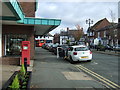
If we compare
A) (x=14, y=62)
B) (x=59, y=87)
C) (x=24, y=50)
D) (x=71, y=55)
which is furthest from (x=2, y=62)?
(x=59, y=87)

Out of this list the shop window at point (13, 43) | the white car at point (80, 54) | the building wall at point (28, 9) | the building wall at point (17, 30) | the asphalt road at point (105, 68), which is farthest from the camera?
the building wall at point (28, 9)

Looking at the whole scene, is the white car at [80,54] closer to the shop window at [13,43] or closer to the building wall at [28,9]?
the shop window at [13,43]

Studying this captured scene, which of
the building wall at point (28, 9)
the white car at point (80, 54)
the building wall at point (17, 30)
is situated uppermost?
the building wall at point (28, 9)

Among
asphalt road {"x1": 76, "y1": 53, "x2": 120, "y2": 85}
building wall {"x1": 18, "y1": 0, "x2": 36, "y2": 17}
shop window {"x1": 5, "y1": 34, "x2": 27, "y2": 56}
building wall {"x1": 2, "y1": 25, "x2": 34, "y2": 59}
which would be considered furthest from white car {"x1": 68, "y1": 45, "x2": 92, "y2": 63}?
building wall {"x1": 18, "y1": 0, "x2": 36, "y2": 17}

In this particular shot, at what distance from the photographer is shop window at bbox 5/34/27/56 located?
598 inches

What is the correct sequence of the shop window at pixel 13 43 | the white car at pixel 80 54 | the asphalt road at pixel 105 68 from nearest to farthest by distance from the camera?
the asphalt road at pixel 105 68
the white car at pixel 80 54
the shop window at pixel 13 43

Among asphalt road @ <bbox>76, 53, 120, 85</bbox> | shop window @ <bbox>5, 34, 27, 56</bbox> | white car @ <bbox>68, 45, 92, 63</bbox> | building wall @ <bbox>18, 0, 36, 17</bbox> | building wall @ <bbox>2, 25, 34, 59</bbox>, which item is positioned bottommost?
asphalt road @ <bbox>76, 53, 120, 85</bbox>

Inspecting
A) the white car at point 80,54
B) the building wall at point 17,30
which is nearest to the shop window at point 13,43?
the building wall at point 17,30

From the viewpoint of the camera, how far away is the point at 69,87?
641cm

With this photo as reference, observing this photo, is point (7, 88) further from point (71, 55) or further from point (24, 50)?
point (71, 55)

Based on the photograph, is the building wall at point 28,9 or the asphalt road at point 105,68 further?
the building wall at point 28,9

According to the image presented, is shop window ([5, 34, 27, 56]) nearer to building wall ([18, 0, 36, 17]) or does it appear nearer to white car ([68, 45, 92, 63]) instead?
building wall ([18, 0, 36, 17])

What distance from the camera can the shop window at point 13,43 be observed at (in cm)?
1518

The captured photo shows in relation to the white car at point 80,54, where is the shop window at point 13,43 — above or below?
above
